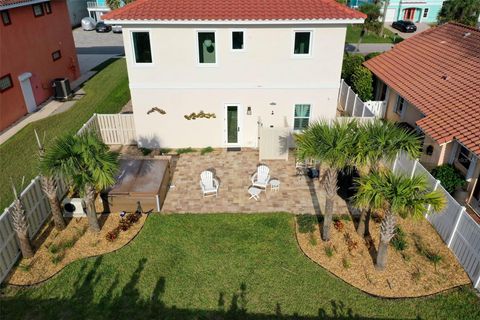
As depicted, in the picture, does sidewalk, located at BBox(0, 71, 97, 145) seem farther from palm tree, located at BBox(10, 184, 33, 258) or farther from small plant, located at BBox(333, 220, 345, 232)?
small plant, located at BBox(333, 220, 345, 232)

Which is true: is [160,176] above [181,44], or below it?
below

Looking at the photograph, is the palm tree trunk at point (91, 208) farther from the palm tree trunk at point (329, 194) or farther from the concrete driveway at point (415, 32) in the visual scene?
the concrete driveway at point (415, 32)

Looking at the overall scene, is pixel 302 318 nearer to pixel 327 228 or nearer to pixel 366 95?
pixel 327 228

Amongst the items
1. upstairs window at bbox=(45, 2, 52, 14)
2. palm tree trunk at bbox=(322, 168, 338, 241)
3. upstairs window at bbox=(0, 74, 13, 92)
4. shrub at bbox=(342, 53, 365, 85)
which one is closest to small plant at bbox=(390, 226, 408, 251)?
palm tree trunk at bbox=(322, 168, 338, 241)

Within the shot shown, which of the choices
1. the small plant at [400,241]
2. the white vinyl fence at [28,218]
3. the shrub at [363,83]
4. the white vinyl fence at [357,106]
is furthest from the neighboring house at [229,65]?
the small plant at [400,241]

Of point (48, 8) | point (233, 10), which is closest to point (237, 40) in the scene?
point (233, 10)

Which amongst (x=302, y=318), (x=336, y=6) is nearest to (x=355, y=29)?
(x=336, y=6)
